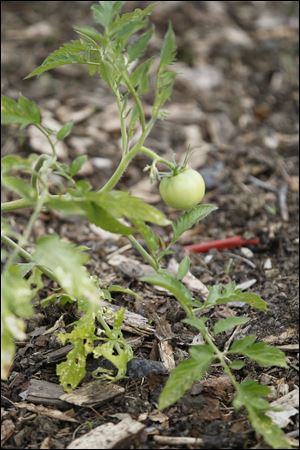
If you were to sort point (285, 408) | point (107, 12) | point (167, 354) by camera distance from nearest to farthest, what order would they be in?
point (107, 12) → point (285, 408) → point (167, 354)

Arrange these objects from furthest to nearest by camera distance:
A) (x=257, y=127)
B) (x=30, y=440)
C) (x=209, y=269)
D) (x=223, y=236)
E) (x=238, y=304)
Result: (x=257, y=127)
(x=223, y=236)
(x=209, y=269)
(x=238, y=304)
(x=30, y=440)

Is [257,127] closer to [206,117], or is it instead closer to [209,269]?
[206,117]

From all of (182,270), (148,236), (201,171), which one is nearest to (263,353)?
(182,270)

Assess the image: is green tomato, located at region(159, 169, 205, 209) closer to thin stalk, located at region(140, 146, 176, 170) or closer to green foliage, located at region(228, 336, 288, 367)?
thin stalk, located at region(140, 146, 176, 170)

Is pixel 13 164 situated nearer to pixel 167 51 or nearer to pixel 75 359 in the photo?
pixel 167 51

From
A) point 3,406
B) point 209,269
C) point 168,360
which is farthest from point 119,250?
point 3,406

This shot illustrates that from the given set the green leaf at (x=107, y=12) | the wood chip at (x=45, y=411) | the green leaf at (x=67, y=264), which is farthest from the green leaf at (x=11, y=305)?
the green leaf at (x=107, y=12)

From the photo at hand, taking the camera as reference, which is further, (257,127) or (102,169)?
(257,127)
